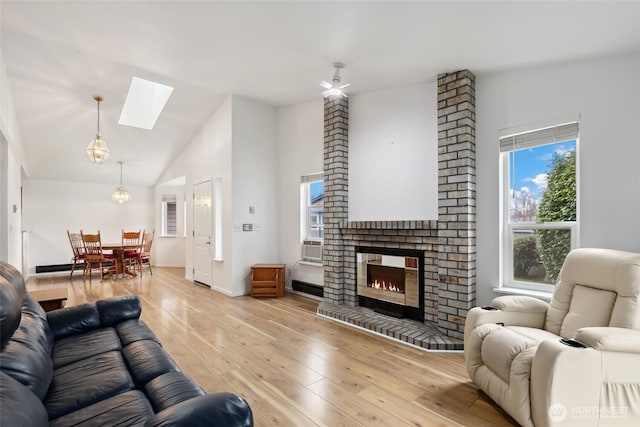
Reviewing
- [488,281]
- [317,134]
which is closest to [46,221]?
[317,134]

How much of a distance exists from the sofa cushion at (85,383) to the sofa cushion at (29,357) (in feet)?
0.20

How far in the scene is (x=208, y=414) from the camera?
0.98 m

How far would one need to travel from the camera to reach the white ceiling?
2.38 m

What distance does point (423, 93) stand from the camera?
361 centimetres

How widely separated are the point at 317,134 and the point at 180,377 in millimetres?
3879

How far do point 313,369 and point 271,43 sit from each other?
3.10 metres

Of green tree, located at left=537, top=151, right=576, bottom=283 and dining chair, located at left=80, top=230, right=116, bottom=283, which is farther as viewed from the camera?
dining chair, located at left=80, top=230, right=116, bottom=283

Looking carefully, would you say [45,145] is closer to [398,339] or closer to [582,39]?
[398,339]

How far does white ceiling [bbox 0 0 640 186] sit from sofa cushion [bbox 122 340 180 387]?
2689mm

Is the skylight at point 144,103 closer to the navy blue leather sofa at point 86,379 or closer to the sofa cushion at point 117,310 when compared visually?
the sofa cushion at point 117,310

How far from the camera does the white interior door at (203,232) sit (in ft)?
18.4

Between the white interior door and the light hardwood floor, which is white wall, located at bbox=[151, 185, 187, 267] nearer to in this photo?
the white interior door

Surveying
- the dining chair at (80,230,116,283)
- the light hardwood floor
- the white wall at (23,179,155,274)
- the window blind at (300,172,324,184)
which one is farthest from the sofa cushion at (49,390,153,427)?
the white wall at (23,179,155,274)

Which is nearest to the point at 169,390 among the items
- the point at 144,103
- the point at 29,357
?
the point at 29,357
